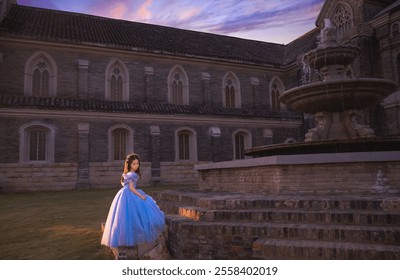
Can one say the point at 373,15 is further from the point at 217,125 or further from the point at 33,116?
the point at 33,116

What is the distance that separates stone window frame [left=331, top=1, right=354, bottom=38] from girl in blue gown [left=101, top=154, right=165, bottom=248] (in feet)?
68.7

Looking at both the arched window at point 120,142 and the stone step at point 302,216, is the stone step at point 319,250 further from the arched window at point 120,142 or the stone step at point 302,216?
the arched window at point 120,142

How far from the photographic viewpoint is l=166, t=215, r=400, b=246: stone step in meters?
4.12

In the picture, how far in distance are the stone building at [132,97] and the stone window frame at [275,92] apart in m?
1.19

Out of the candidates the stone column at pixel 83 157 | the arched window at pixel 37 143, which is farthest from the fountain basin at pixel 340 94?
the arched window at pixel 37 143

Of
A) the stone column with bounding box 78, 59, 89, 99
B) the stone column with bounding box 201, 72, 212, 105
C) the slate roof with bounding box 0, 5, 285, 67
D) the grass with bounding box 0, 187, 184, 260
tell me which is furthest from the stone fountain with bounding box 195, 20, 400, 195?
the slate roof with bounding box 0, 5, 285, 67

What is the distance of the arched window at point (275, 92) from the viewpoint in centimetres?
2656

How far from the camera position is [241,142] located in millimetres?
23469

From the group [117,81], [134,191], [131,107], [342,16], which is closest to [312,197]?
[134,191]

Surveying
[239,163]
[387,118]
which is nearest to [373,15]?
[387,118]

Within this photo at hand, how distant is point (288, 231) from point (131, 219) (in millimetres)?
2346

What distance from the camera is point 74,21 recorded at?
22.2m

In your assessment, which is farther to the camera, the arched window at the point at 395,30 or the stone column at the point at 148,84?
the stone column at the point at 148,84

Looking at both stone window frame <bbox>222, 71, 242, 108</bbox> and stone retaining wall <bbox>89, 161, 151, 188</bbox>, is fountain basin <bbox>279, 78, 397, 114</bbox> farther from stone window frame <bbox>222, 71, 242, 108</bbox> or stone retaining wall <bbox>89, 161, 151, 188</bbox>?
stone window frame <bbox>222, 71, 242, 108</bbox>
